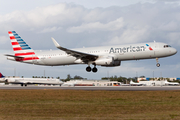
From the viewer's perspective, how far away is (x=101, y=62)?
47156 millimetres

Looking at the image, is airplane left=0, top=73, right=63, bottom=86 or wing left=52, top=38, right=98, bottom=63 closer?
wing left=52, top=38, right=98, bottom=63

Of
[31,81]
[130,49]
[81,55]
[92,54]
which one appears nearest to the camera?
[130,49]

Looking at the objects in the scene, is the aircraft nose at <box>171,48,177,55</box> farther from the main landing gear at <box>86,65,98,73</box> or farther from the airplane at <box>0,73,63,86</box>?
the airplane at <box>0,73,63,86</box>

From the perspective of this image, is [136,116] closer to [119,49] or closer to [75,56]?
[119,49]

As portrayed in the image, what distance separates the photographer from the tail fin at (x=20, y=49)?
175 ft

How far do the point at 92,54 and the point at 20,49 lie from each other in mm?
17596

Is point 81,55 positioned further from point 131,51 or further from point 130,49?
point 131,51

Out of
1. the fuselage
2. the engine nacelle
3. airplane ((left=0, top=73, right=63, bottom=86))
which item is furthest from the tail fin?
airplane ((left=0, top=73, right=63, bottom=86))

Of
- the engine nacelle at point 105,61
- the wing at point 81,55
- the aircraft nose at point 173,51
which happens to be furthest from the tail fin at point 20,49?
the aircraft nose at point 173,51

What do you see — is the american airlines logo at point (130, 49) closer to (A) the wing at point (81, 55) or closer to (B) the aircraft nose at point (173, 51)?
(A) the wing at point (81, 55)

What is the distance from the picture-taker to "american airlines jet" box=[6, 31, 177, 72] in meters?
44.8

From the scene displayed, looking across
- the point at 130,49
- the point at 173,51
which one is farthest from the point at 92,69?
the point at 173,51

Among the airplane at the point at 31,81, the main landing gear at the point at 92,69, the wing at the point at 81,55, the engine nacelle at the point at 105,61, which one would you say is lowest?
the airplane at the point at 31,81

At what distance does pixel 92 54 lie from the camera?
159 ft
